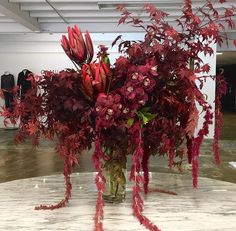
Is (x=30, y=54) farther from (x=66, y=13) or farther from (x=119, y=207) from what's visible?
(x=119, y=207)

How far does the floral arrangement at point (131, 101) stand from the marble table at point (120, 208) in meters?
0.07

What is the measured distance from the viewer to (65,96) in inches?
49.9

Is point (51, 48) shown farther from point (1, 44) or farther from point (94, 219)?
point (94, 219)

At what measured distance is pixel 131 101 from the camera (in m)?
1.20

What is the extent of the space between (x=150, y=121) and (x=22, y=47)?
10.3 m

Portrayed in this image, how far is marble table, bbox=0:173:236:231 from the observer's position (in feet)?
3.95

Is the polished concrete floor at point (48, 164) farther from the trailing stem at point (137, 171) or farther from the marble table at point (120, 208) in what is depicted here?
the trailing stem at point (137, 171)

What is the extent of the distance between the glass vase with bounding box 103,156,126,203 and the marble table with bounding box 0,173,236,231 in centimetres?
4

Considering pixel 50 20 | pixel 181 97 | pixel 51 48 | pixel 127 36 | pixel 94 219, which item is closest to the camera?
pixel 94 219

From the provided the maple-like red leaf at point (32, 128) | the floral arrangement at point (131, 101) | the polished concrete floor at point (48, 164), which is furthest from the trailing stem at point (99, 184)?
the polished concrete floor at point (48, 164)

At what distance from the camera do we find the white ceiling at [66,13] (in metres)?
6.42

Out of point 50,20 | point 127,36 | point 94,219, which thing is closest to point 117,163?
point 94,219

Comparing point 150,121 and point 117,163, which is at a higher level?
point 150,121

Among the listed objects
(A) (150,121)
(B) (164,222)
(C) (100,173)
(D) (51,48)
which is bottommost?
(B) (164,222)
